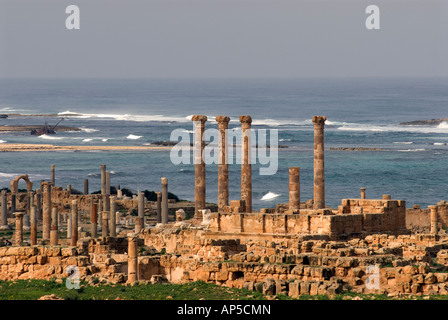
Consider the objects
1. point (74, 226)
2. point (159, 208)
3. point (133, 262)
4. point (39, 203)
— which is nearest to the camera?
point (133, 262)

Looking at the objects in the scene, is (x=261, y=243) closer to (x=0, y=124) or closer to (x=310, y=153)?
(x=310, y=153)

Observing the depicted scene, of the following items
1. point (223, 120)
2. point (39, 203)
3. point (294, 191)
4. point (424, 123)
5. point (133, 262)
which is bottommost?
point (133, 262)

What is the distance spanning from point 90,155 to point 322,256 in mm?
92970

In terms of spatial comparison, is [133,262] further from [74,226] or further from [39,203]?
[39,203]

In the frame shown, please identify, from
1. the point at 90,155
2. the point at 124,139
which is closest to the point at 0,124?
the point at 124,139

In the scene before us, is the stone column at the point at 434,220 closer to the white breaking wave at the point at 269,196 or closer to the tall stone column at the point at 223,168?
the tall stone column at the point at 223,168

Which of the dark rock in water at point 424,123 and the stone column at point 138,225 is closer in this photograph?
the stone column at point 138,225

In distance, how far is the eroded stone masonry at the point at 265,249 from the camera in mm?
33688

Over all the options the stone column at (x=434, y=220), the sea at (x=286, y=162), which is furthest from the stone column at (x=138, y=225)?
the sea at (x=286, y=162)

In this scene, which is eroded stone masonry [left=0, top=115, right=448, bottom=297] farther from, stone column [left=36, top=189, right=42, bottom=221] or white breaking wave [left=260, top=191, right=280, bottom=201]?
white breaking wave [left=260, top=191, right=280, bottom=201]

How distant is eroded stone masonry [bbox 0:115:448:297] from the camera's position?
33688 mm

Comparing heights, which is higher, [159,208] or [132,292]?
[159,208]

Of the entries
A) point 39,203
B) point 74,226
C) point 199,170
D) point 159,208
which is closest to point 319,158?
point 199,170

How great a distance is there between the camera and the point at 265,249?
38906 mm
